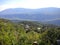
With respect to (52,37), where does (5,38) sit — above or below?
above

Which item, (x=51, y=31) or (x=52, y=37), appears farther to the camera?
(x=51, y=31)

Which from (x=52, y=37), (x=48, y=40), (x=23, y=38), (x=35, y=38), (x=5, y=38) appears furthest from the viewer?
(x=35, y=38)

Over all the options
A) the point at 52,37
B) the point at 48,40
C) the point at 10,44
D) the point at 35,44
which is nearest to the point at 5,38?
the point at 10,44

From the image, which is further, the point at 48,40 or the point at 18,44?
the point at 48,40

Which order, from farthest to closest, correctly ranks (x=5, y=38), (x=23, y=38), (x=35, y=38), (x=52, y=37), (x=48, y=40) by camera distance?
(x=35, y=38), (x=52, y=37), (x=48, y=40), (x=23, y=38), (x=5, y=38)

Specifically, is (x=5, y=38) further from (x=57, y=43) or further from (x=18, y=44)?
(x=57, y=43)

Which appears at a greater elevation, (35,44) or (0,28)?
(0,28)

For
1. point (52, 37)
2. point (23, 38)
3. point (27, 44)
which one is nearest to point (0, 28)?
point (23, 38)

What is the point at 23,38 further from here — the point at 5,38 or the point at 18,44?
the point at 5,38

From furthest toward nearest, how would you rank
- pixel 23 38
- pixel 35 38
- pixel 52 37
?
pixel 35 38 < pixel 52 37 < pixel 23 38
